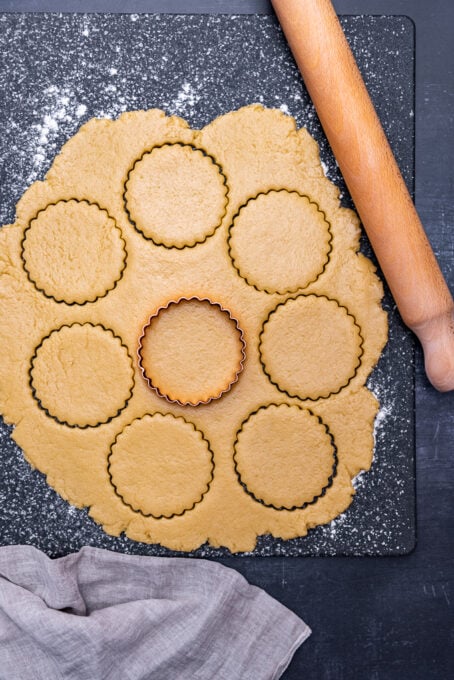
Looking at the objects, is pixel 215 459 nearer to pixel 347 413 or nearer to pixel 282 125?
pixel 347 413

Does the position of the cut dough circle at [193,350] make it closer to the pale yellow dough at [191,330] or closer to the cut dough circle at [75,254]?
the pale yellow dough at [191,330]

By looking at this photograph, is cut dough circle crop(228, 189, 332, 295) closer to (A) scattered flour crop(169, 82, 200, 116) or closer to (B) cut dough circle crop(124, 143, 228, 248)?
(B) cut dough circle crop(124, 143, 228, 248)

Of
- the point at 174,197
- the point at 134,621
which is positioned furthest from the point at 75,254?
the point at 134,621

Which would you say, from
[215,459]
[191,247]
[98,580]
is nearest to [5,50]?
[191,247]

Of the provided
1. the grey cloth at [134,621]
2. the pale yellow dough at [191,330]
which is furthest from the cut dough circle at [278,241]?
the grey cloth at [134,621]

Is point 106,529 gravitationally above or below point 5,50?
below

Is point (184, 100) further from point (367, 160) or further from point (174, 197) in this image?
point (367, 160)

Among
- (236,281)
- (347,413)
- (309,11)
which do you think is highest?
(309,11)

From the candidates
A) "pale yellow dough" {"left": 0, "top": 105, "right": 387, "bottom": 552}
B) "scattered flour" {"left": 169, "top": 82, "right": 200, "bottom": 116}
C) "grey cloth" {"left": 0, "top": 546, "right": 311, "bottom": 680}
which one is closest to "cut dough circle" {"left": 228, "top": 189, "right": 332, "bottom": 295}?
"pale yellow dough" {"left": 0, "top": 105, "right": 387, "bottom": 552}
